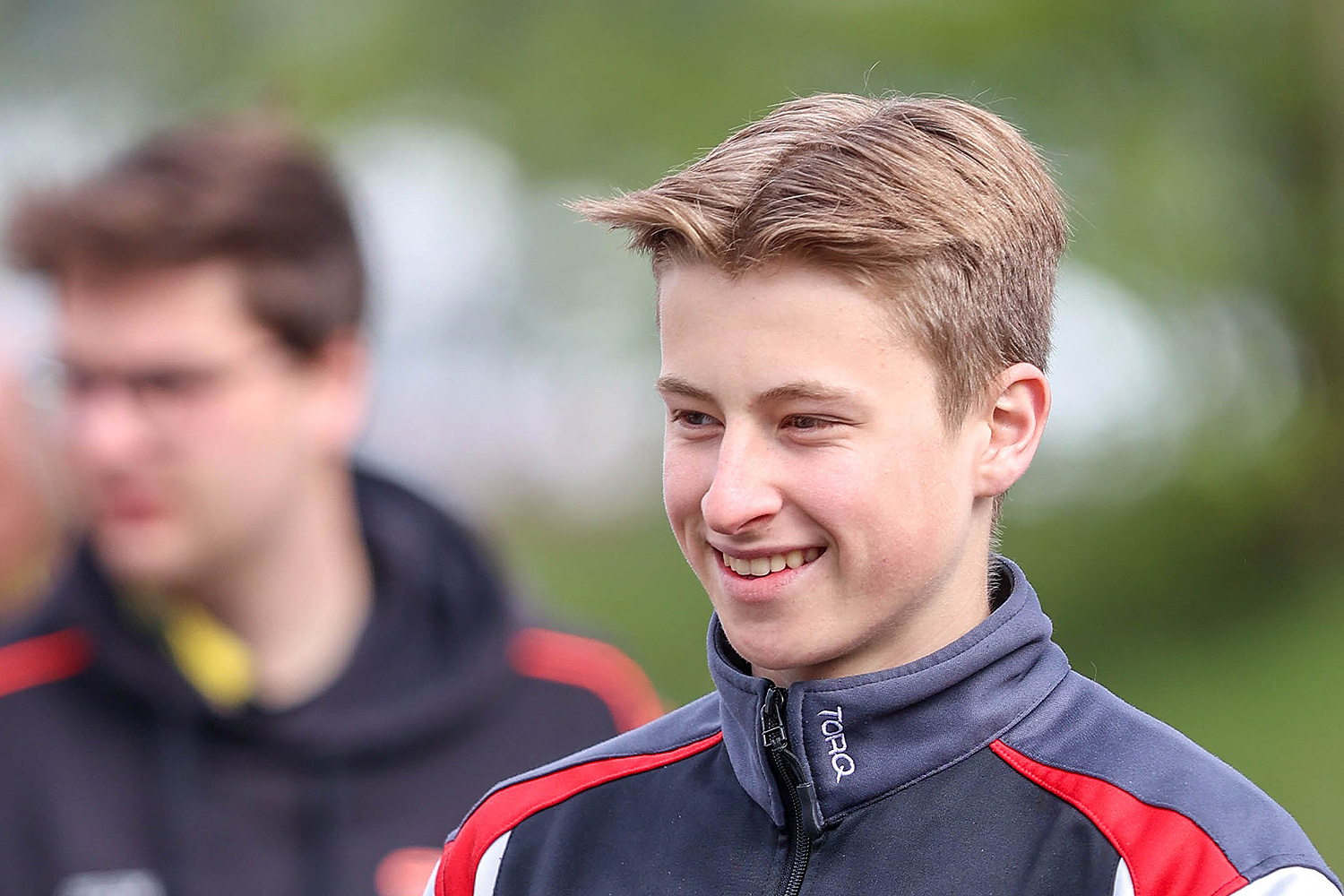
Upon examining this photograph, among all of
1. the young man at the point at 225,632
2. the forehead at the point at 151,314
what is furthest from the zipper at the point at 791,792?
the forehead at the point at 151,314

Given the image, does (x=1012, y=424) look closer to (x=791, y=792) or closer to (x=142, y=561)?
(x=791, y=792)

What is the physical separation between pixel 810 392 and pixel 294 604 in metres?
2.43

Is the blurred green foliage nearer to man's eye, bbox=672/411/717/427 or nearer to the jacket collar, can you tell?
the jacket collar

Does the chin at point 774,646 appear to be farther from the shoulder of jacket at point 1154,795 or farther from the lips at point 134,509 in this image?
the lips at point 134,509

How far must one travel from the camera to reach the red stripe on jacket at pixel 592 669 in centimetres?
374

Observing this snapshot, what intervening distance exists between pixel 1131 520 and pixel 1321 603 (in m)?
1.14

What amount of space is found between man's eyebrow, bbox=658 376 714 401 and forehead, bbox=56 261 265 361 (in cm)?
216

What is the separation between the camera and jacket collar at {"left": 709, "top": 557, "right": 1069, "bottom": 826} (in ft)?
5.44

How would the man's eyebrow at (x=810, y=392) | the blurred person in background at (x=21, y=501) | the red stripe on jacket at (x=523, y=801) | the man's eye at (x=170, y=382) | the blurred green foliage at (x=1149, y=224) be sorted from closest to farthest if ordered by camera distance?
the man's eyebrow at (x=810, y=392) → the red stripe on jacket at (x=523, y=801) → the man's eye at (x=170, y=382) → the blurred person in background at (x=21, y=501) → the blurred green foliage at (x=1149, y=224)

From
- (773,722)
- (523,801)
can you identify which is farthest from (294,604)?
(773,722)

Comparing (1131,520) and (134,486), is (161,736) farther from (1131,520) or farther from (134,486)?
(1131,520)

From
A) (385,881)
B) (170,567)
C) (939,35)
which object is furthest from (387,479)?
(939,35)

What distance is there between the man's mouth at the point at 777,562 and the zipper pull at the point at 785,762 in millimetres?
153

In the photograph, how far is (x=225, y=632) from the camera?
3715 millimetres
